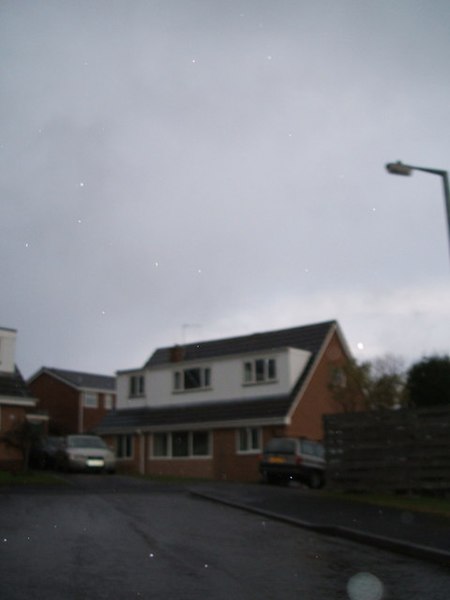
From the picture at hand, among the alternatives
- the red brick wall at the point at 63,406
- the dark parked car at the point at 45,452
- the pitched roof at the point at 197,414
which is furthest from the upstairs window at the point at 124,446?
the red brick wall at the point at 63,406

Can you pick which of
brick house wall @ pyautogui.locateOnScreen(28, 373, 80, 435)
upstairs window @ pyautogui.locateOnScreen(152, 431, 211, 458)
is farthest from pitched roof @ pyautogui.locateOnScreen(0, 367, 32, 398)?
brick house wall @ pyautogui.locateOnScreen(28, 373, 80, 435)

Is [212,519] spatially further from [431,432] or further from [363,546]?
[431,432]

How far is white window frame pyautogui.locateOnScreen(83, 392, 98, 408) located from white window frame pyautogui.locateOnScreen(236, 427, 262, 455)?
69.9ft

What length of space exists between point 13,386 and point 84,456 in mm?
7509

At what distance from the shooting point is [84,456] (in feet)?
107

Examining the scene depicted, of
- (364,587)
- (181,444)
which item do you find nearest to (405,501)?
(364,587)

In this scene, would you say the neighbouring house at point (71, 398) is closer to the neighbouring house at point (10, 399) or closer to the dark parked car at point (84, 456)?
the neighbouring house at point (10, 399)

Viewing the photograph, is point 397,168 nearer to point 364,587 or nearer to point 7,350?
point 364,587

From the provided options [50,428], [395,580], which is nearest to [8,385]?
[50,428]

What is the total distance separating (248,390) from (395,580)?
93.1ft

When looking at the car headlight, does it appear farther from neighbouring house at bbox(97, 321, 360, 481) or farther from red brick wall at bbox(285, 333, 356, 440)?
red brick wall at bbox(285, 333, 356, 440)

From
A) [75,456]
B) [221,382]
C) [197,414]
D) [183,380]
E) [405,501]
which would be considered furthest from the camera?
[183,380]

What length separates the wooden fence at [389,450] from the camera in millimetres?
18953

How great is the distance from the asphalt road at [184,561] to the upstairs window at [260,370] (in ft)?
68.4
